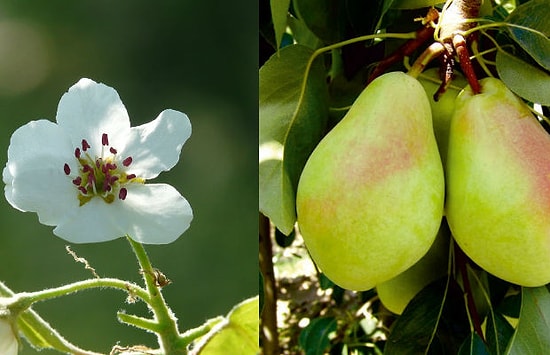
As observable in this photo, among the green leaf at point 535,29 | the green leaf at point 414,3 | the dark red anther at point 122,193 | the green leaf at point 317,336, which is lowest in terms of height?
the green leaf at point 317,336

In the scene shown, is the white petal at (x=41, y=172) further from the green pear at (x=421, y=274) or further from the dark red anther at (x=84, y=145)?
the green pear at (x=421, y=274)

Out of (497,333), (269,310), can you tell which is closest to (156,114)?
(497,333)

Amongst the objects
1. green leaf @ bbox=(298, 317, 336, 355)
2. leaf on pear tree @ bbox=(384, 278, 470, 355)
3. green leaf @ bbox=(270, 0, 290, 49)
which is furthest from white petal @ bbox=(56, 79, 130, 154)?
green leaf @ bbox=(298, 317, 336, 355)

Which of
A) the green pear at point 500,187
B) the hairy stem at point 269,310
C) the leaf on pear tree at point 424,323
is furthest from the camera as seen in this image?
the hairy stem at point 269,310

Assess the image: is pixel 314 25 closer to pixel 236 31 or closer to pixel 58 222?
pixel 236 31

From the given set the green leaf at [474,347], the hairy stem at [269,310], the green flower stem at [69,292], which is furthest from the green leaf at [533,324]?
the hairy stem at [269,310]

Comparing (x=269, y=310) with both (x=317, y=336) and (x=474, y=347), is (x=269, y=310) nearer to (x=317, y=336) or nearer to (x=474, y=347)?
(x=317, y=336)

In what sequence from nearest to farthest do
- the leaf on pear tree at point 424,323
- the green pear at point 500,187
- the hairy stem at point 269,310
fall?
the green pear at point 500,187 < the leaf on pear tree at point 424,323 < the hairy stem at point 269,310
